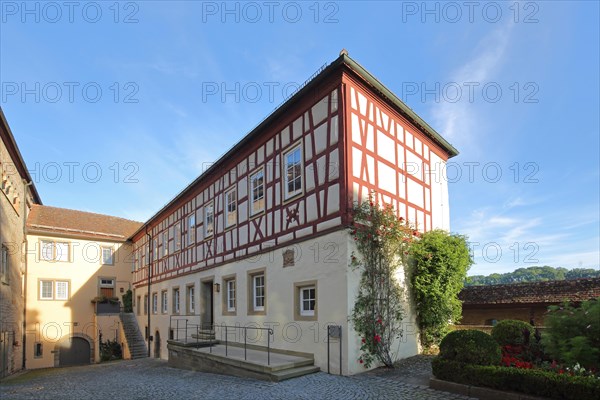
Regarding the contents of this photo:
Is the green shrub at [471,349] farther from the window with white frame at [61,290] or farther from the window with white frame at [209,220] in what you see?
the window with white frame at [61,290]

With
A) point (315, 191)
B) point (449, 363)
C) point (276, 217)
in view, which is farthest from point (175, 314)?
point (449, 363)

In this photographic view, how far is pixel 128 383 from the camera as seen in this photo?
1138 centimetres

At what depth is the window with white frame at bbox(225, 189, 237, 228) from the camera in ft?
53.0

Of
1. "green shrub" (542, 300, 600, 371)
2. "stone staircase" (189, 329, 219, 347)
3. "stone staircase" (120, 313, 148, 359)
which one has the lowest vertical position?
"stone staircase" (120, 313, 148, 359)

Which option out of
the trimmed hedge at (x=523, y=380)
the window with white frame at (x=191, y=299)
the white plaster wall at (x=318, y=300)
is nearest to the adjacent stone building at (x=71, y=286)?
the window with white frame at (x=191, y=299)

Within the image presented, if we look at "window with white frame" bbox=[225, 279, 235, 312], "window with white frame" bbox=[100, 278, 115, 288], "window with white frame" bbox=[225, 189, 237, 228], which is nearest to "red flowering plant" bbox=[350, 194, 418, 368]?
"window with white frame" bbox=[225, 189, 237, 228]

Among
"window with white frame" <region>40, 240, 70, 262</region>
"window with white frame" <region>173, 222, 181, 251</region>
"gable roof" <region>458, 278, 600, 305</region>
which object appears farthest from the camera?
"window with white frame" <region>40, 240, 70, 262</region>

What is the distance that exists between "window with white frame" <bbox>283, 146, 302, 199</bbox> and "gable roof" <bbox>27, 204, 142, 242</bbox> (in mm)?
21274

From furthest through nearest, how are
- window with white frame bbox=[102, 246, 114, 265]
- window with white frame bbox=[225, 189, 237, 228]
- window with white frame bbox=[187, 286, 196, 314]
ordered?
window with white frame bbox=[102, 246, 114, 265]
window with white frame bbox=[187, 286, 196, 314]
window with white frame bbox=[225, 189, 237, 228]

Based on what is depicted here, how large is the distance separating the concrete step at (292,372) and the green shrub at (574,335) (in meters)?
4.85

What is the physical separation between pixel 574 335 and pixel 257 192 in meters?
9.26

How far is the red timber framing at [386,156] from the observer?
11234mm

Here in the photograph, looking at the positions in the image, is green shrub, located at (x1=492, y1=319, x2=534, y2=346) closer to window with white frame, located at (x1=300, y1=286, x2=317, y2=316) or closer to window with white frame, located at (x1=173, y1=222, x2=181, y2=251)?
window with white frame, located at (x1=300, y1=286, x2=317, y2=316)

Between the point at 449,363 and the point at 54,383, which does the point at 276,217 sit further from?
the point at 54,383
